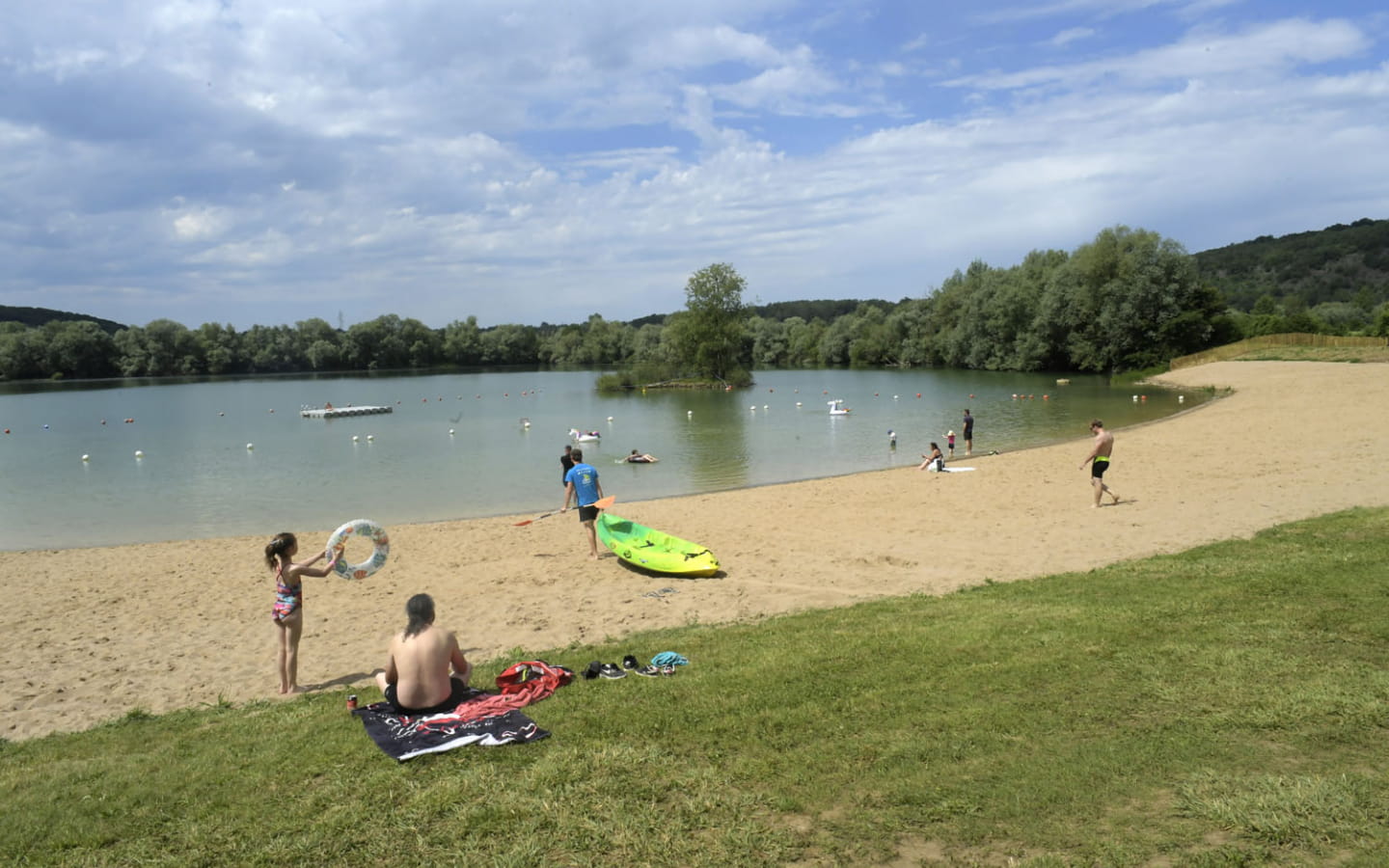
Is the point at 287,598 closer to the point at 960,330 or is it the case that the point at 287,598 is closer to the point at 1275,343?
the point at 1275,343

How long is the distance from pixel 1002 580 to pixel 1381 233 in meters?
174

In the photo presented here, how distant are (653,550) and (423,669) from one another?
6.61 meters

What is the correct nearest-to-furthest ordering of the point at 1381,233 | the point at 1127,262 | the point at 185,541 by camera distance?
the point at 185,541, the point at 1127,262, the point at 1381,233

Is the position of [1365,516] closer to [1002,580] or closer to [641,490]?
[1002,580]

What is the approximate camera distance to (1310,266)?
139 metres

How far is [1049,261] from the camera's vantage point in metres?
85.1

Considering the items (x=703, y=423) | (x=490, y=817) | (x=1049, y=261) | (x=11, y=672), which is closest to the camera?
(x=490, y=817)

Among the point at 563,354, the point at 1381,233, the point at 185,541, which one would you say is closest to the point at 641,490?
the point at 185,541

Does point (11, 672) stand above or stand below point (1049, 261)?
below

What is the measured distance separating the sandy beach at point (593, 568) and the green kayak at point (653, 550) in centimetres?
25

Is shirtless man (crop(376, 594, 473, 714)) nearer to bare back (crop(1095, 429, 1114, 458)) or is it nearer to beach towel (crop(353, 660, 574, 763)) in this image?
beach towel (crop(353, 660, 574, 763))

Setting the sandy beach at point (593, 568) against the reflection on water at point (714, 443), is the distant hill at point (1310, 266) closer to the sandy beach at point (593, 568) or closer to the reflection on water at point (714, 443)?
the reflection on water at point (714, 443)

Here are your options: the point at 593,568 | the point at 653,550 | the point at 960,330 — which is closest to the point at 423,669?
the point at 653,550

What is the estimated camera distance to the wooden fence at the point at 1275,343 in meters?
49.8
